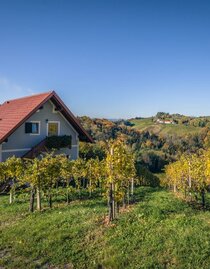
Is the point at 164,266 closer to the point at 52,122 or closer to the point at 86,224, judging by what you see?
the point at 86,224

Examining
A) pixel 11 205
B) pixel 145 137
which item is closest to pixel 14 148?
pixel 11 205

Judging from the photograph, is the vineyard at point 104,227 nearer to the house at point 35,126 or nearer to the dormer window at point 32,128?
the house at point 35,126

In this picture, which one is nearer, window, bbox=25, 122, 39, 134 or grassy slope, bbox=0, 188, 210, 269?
grassy slope, bbox=0, 188, 210, 269

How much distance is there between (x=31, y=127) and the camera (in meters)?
30.3

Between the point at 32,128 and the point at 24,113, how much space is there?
2.20m

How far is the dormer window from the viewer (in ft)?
98.1

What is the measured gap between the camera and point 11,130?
Answer: 88.6 feet

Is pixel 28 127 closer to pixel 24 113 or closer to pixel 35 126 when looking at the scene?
pixel 35 126

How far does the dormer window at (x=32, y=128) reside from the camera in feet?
98.1

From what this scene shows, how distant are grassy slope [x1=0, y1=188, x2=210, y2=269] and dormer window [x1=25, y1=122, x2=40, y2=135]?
15.0 metres

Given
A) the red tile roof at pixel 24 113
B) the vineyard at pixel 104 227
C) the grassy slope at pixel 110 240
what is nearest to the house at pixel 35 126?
the red tile roof at pixel 24 113

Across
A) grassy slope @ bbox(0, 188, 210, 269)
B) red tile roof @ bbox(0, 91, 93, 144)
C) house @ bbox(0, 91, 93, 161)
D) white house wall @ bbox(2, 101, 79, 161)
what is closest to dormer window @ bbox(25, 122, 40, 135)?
house @ bbox(0, 91, 93, 161)

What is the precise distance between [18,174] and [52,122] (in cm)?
1374

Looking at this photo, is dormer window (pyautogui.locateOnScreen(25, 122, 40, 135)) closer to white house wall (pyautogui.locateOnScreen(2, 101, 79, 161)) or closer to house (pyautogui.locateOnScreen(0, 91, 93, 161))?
house (pyautogui.locateOnScreen(0, 91, 93, 161))
